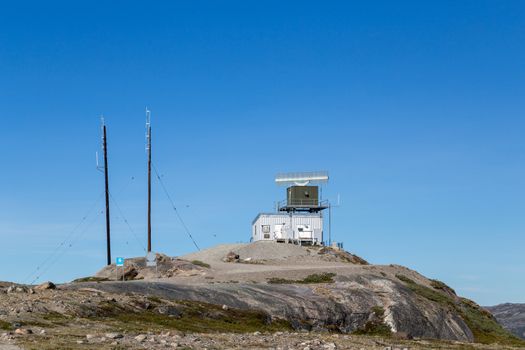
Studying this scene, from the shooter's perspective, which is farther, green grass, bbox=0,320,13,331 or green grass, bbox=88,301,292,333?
green grass, bbox=88,301,292,333

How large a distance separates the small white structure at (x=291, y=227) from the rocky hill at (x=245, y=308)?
21.1 m

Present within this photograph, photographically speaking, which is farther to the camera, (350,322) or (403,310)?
(403,310)

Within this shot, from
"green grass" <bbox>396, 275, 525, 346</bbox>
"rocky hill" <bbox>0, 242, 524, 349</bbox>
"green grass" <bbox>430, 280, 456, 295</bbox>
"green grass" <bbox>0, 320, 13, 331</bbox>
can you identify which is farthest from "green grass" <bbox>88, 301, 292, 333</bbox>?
"green grass" <bbox>430, 280, 456, 295</bbox>

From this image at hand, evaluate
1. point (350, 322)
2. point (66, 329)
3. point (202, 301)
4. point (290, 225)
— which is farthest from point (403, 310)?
point (290, 225)

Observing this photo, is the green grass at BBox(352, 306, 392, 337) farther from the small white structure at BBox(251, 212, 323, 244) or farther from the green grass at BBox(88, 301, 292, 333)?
the small white structure at BBox(251, 212, 323, 244)

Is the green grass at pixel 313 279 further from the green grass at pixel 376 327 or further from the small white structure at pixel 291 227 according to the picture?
the small white structure at pixel 291 227

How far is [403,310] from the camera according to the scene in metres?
61.3

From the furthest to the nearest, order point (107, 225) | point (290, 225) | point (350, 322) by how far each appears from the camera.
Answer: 1. point (290, 225)
2. point (107, 225)
3. point (350, 322)

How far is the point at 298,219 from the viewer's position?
119 m

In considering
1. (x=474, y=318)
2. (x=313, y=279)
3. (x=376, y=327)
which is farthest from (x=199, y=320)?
(x=474, y=318)

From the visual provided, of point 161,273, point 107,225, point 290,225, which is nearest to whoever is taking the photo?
point 161,273

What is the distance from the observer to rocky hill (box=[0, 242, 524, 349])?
3244 centimetres

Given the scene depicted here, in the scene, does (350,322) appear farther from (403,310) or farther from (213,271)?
(213,271)

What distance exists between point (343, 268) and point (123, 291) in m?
36.1
